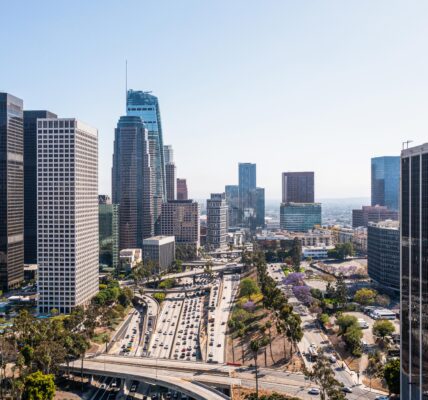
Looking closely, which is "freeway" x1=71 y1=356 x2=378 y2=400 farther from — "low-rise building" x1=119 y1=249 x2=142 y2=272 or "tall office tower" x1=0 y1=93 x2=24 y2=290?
"low-rise building" x1=119 y1=249 x2=142 y2=272

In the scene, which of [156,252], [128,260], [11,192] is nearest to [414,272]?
[11,192]

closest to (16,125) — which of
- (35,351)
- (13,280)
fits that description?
(13,280)

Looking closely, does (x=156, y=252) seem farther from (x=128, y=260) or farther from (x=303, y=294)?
(x=303, y=294)

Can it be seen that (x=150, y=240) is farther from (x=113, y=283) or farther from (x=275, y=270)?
(x=275, y=270)

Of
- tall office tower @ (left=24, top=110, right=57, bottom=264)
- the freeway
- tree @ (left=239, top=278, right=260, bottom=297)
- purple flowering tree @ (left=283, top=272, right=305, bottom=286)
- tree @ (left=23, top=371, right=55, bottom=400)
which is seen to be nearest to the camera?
tree @ (left=23, top=371, right=55, bottom=400)

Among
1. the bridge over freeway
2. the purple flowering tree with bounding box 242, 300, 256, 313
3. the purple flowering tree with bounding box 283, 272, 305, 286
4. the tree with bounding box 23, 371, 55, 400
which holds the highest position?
the purple flowering tree with bounding box 283, 272, 305, 286

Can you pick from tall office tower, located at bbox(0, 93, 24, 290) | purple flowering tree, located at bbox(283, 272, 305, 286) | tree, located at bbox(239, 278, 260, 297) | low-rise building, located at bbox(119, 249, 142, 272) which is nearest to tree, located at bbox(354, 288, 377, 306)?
purple flowering tree, located at bbox(283, 272, 305, 286)
